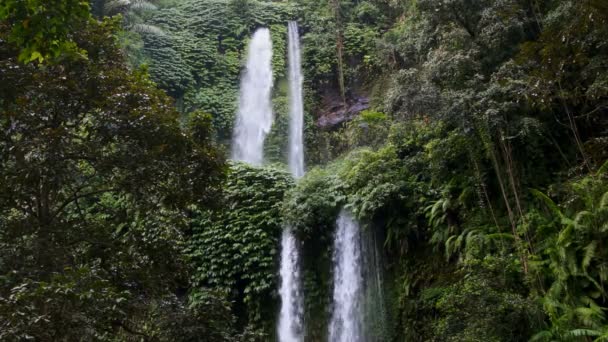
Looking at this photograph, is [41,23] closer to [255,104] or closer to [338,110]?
[338,110]

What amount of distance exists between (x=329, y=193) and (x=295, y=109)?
24.7ft

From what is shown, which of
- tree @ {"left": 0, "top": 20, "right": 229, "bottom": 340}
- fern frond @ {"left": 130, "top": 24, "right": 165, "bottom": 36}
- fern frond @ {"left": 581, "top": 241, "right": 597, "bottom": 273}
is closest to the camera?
tree @ {"left": 0, "top": 20, "right": 229, "bottom": 340}

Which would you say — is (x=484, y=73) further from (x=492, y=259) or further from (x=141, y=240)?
(x=141, y=240)

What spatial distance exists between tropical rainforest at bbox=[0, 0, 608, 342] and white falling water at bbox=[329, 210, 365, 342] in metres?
0.28

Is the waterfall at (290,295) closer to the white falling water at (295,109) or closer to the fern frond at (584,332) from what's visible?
the white falling water at (295,109)

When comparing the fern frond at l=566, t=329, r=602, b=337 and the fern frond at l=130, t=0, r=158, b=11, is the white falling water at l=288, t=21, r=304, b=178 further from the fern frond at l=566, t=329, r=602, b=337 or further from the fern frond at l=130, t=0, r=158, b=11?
the fern frond at l=566, t=329, r=602, b=337

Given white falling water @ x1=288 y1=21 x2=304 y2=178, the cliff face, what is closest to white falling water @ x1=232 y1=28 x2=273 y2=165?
white falling water @ x1=288 y1=21 x2=304 y2=178

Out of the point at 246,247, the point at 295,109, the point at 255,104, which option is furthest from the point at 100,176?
the point at 255,104

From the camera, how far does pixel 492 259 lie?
6.84 meters

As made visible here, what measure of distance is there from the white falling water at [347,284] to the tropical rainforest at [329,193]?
275 millimetres

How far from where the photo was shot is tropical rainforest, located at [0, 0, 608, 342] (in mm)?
5742

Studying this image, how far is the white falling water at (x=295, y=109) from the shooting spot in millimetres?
16953

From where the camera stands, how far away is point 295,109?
1820cm

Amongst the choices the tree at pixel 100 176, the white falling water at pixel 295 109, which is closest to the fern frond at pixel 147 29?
the white falling water at pixel 295 109
